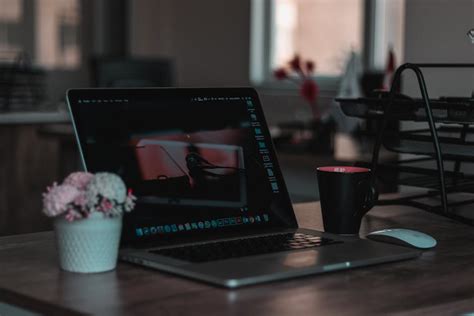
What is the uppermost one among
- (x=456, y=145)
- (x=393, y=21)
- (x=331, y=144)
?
(x=393, y=21)

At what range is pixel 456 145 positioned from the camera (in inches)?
54.4

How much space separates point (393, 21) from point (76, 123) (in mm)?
4063

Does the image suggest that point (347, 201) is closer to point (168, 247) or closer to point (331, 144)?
point (168, 247)

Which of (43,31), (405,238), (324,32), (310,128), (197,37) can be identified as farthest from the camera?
(43,31)

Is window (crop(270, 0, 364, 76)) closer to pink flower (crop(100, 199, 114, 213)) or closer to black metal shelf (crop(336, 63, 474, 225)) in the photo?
black metal shelf (crop(336, 63, 474, 225))

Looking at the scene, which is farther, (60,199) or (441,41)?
(441,41)

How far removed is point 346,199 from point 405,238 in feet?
0.38

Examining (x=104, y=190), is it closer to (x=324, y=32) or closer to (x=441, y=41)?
(x=441, y=41)

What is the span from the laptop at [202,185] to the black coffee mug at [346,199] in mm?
33

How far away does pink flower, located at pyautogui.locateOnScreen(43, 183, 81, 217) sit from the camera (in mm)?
952

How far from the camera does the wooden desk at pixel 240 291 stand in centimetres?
85

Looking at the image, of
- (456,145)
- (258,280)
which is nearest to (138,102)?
(258,280)

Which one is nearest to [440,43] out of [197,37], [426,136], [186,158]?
[426,136]

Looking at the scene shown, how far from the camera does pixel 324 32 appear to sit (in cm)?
544
